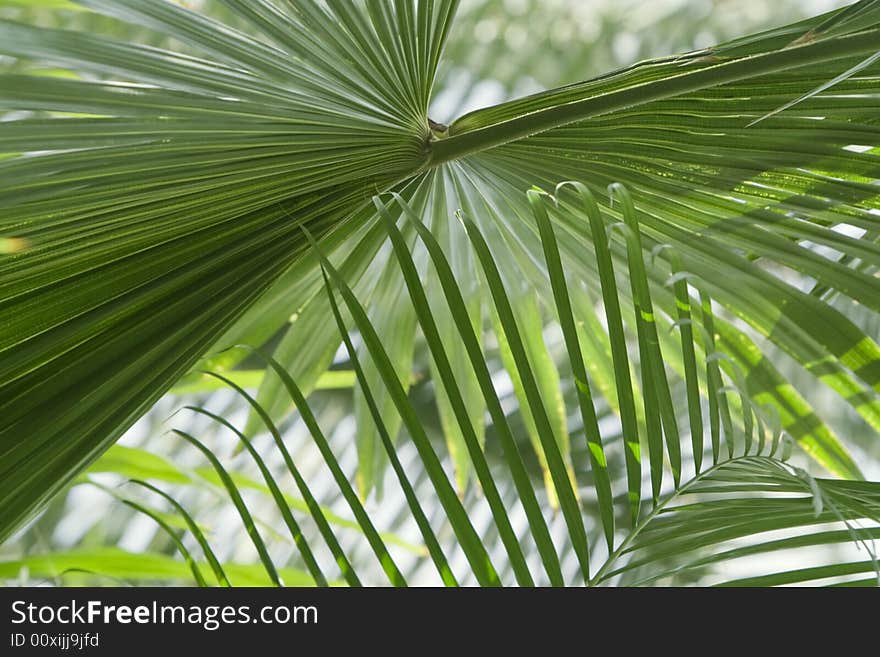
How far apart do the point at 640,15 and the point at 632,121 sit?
187cm

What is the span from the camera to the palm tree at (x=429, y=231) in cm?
43

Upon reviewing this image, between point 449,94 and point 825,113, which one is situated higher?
point 449,94

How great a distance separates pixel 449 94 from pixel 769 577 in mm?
1744

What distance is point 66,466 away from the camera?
1.58 feet

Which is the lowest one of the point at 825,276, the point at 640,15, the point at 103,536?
the point at 825,276

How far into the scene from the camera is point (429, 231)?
0.51m

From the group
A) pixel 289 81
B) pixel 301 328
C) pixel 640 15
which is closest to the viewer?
pixel 289 81

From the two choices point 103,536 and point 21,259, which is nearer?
point 21,259

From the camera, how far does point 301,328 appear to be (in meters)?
0.79

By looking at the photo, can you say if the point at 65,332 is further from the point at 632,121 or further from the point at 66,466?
the point at 632,121

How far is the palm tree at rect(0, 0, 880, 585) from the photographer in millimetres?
431
